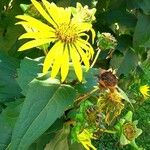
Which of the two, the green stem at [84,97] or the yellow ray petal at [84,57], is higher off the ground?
the yellow ray petal at [84,57]

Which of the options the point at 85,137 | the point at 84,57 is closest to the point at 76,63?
the point at 84,57

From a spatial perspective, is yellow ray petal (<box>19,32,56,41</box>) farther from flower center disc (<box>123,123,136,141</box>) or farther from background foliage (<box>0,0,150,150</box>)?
flower center disc (<box>123,123,136,141</box>)

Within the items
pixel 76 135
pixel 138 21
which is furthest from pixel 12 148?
pixel 138 21

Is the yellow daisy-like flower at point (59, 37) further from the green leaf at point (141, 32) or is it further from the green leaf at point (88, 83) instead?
the green leaf at point (141, 32)

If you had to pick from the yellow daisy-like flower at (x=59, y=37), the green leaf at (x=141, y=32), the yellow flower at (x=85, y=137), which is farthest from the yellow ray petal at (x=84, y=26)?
the green leaf at (x=141, y=32)

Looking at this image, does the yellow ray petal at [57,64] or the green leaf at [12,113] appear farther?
the green leaf at [12,113]

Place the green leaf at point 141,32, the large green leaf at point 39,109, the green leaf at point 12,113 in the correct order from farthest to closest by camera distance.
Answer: the green leaf at point 141,32 < the green leaf at point 12,113 < the large green leaf at point 39,109

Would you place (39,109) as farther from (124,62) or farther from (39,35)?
(124,62)
